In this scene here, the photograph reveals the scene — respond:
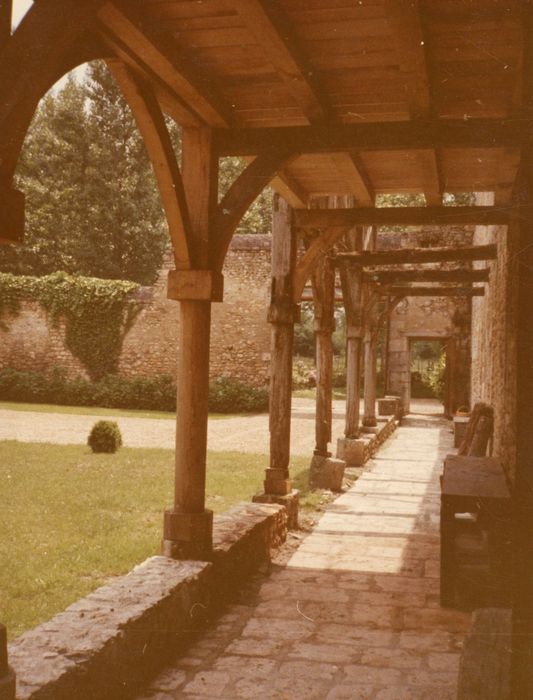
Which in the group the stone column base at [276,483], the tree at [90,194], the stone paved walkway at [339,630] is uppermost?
the tree at [90,194]

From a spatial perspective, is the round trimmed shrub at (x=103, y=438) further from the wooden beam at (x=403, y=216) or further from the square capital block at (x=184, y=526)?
the square capital block at (x=184, y=526)

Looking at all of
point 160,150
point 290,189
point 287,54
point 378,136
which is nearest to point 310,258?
point 290,189

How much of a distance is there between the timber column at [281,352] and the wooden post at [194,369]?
2398 mm

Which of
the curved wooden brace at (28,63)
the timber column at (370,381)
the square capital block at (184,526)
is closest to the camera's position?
the curved wooden brace at (28,63)

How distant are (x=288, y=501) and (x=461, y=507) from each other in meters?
2.46

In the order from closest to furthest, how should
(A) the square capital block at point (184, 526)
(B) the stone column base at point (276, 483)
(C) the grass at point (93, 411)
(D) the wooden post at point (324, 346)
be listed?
(A) the square capital block at point (184, 526) < (B) the stone column base at point (276, 483) < (D) the wooden post at point (324, 346) < (C) the grass at point (93, 411)

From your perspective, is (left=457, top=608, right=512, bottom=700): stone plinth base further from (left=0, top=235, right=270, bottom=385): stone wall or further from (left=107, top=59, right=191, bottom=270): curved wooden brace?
(left=0, top=235, right=270, bottom=385): stone wall

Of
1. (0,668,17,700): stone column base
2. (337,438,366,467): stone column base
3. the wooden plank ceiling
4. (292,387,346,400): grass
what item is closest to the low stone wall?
(0,668,17,700): stone column base

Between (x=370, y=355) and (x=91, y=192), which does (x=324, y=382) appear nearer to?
(x=370, y=355)

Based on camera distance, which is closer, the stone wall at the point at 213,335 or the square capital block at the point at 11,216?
the square capital block at the point at 11,216

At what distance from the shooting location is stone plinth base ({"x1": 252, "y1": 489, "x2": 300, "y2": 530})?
711 centimetres

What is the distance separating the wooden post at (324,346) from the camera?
1006 centimetres

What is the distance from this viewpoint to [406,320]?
72.8 feet

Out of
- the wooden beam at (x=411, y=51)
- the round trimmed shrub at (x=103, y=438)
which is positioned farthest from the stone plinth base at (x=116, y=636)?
the round trimmed shrub at (x=103, y=438)
